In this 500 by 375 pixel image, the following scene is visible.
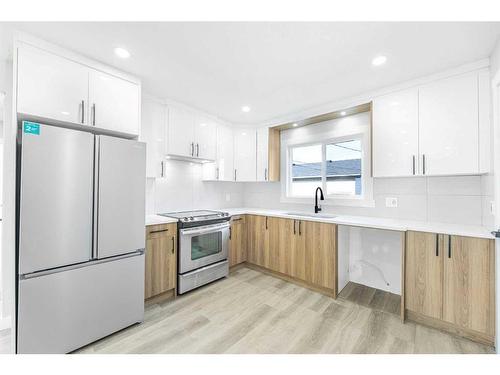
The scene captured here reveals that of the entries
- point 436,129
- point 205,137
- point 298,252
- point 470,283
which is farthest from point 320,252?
point 205,137

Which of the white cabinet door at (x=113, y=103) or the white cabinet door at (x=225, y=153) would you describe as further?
the white cabinet door at (x=225, y=153)

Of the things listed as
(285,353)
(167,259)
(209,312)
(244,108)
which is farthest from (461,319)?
(244,108)

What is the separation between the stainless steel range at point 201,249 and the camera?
2.49 m

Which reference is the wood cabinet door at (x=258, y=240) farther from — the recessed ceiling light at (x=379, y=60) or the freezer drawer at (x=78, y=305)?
the recessed ceiling light at (x=379, y=60)

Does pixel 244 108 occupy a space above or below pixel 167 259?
above

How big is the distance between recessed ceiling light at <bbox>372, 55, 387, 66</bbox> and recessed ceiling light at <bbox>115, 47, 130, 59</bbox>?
6.91 ft

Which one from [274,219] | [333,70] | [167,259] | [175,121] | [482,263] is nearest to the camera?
[482,263]

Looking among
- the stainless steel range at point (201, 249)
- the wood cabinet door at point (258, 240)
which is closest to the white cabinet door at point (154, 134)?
the stainless steel range at point (201, 249)

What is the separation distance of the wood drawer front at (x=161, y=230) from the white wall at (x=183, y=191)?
65 cm

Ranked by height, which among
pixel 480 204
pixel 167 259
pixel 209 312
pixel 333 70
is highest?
pixel 333 70

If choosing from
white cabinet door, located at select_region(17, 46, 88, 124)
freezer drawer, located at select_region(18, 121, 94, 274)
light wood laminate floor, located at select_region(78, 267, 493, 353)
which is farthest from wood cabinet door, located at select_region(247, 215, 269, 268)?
white cabinet door, located at select_region(17, 46, 88, 124)

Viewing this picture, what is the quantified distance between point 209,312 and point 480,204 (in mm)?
2834

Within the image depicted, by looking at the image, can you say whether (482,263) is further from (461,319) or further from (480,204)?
(480,204)

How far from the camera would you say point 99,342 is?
172 centimetres
